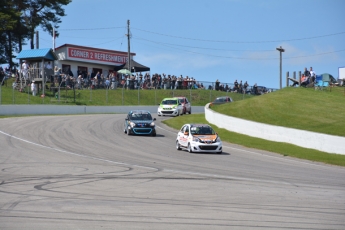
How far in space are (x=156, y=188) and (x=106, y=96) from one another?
4108 centimetres

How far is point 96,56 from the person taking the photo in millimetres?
66750

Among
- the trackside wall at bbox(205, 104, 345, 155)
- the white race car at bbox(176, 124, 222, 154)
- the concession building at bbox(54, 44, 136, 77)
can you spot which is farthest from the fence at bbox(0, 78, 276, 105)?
the white race car at bbox(176, 124, 222, 154)

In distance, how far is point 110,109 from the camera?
177ft

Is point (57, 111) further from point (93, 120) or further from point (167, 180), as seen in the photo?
point (167, 180)

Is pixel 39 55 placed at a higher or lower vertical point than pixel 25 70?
higher

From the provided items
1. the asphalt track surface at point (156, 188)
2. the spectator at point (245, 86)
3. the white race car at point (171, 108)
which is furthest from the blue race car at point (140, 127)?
the spectator at point (245, 86)

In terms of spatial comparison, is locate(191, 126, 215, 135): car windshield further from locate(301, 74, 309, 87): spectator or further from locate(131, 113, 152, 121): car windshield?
locate(301, 74, 309, 87): spectator

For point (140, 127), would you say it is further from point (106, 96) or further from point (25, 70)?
point (106, 96)

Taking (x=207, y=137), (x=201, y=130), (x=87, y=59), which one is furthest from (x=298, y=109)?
(x=87, y=59)

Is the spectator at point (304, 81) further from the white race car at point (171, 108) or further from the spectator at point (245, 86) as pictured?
the spectator at point (245, 86)

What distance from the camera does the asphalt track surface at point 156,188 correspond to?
1055cm

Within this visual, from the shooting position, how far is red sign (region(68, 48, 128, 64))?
6378 cm

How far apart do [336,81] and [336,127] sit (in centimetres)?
2040

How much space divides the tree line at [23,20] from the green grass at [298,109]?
88.5 feet
